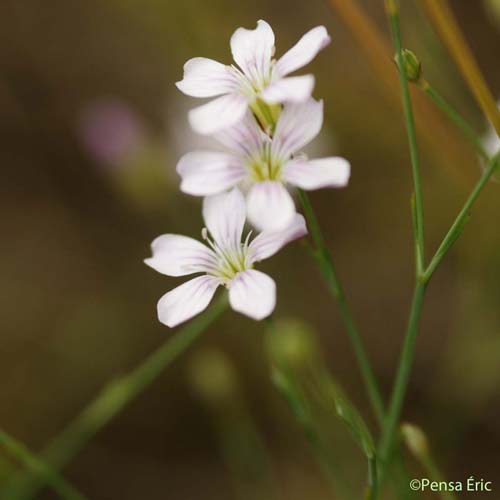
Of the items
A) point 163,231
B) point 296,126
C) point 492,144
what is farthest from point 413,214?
point 163,231

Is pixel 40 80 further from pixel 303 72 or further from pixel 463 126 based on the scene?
pixel 463 126

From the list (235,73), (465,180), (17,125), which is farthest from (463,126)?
A: (17,125)

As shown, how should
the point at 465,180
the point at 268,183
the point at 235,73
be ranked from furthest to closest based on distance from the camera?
1. the point at 465,180
2. the point at 235,73
3. the point at 268,183

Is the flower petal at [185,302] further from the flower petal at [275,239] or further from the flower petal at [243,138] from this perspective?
the flower petal at [243,138]

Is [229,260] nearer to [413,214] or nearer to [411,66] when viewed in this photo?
[413,214]

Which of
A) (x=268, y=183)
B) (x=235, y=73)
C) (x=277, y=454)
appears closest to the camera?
(x=268, y=183)

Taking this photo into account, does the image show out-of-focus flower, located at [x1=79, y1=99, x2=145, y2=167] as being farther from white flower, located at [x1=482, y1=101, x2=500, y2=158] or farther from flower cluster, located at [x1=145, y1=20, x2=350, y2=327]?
flower cluster, located at [x1=145, y1=20, x2=350, y2=327]
